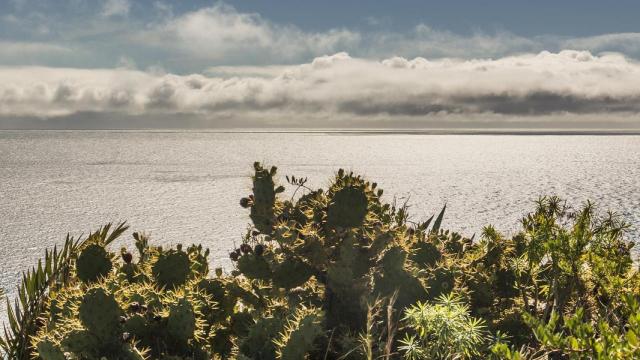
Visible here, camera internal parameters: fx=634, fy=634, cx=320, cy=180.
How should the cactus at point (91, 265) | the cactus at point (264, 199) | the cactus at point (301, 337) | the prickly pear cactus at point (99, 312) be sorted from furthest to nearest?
the cactus at point (91, 265) → the cactus at point (264, 199) → the prickly pear cactus at point (99, 312) → the cactus at point (301, 337)

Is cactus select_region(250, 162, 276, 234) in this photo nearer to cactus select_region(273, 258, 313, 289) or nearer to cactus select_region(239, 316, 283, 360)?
cactus select_region(273, 258, 313, 289)

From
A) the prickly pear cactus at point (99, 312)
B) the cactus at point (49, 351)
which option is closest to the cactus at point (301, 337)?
the prickly pear cactus at point (99, 312)

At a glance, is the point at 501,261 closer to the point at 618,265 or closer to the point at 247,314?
the point at 618,265

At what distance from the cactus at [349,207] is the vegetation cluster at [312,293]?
0.5 inches

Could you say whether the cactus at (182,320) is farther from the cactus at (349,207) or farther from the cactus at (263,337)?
the cactus at (349,207)

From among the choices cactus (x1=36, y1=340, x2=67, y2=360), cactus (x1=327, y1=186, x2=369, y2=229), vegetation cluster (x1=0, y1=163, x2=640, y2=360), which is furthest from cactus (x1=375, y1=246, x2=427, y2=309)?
cactus (x1=36, y1=340, x2=67, y2=360)

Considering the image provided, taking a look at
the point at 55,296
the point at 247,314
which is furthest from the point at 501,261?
the point at 55,296

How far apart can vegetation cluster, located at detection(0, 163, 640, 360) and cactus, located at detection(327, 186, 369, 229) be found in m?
0.01

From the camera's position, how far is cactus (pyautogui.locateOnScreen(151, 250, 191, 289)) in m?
6.55

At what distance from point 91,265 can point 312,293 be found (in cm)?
240

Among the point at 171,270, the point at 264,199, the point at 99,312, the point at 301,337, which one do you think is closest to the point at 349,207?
the point at 264,199

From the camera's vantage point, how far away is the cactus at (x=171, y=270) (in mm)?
6554

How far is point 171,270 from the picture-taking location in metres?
6.57

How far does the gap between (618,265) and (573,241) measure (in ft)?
2.37
